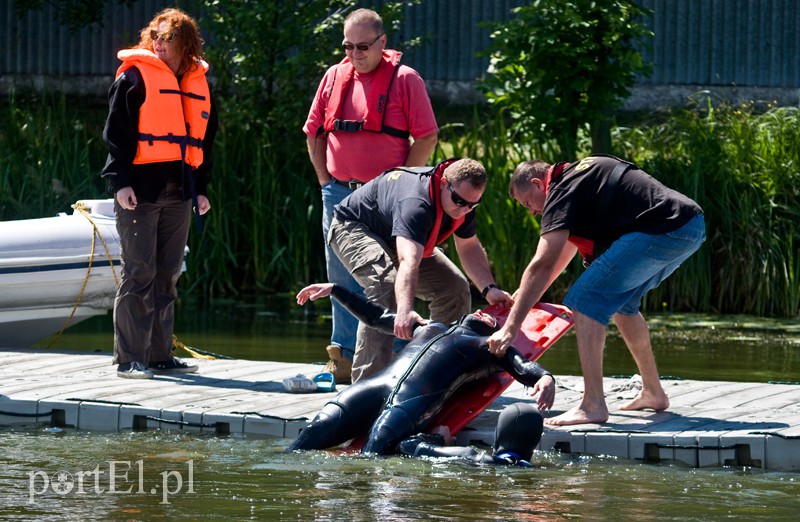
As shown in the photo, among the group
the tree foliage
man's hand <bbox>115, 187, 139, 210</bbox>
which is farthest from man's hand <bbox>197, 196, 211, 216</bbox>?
the tree foliage

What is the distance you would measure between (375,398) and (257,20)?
870 cm

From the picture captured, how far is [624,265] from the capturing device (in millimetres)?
6520

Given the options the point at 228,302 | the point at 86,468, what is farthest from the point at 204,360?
the point at 228,302

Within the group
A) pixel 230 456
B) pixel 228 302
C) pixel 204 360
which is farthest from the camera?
pixel 228 302

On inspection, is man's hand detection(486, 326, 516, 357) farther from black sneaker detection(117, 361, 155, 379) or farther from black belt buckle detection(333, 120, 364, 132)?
black sneaker detection(117, 361, 155, 379)

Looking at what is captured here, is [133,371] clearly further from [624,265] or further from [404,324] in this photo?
[624,265]

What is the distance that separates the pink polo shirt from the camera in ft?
25.1

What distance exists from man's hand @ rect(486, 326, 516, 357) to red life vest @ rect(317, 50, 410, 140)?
1.68 m

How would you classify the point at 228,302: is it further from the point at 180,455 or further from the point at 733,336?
the point at 180,455

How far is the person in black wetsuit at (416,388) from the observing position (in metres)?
6.22

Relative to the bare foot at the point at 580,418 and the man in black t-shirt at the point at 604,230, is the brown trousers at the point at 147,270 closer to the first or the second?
the man in black t-shirt at the point at 604,230

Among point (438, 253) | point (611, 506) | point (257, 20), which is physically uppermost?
point (257, 20)

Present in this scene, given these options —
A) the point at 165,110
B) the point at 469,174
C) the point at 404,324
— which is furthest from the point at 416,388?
the point at 165,110

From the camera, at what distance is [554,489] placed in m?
5.68
